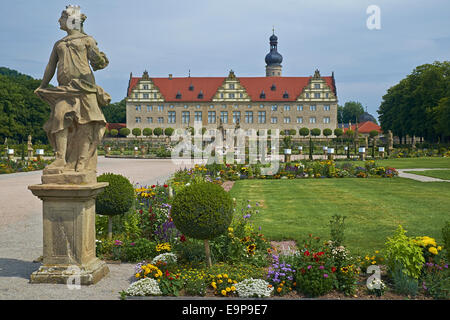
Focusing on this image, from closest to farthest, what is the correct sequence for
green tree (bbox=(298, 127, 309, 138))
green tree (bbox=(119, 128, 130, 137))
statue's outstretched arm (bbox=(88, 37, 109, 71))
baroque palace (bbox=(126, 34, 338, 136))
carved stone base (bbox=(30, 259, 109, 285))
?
carved stone base (bbox=(30, 259, 109, 285))
statue's outstretched arm (bbox=(88, 37, 109, 71))
green tree (bbox=(298, 127, 309, 138))
green tree (bbox=(119, 128, 130, 137))
baroque palace (bbox=(126, 34, 338, 136))

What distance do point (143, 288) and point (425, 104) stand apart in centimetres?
4826

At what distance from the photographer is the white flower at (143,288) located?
4.53 m

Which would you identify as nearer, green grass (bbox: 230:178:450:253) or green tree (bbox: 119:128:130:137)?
green grass (bbox: 230:178:450:253)

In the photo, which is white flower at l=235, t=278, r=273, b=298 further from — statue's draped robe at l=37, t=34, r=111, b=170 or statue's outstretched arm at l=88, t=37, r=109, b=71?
statue's outstretched arm at l=88, t=37, r=109, b=71

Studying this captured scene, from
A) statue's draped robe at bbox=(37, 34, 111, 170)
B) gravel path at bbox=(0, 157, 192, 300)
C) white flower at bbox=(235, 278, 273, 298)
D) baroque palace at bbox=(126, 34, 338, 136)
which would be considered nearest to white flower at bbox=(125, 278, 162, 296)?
gravel path at bbox=(0, 157, 192, 300)

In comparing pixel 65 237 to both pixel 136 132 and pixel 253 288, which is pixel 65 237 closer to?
pixel 253 288

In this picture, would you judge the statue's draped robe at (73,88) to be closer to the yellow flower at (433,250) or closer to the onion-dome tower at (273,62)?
the yellow flower at (433,250)

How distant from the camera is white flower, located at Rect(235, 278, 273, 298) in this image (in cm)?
449

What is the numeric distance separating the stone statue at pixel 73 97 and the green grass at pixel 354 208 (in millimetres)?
3791

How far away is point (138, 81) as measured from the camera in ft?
223

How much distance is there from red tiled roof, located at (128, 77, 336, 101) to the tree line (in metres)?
17.4
